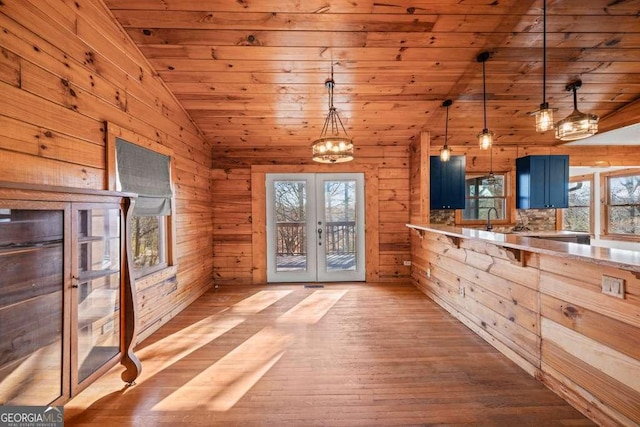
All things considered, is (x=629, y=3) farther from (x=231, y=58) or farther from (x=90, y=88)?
(x=90, y=88)

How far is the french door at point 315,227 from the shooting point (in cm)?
501

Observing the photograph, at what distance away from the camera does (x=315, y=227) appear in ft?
16.4

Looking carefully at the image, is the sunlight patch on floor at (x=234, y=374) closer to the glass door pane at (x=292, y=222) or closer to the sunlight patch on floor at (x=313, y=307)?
the sunlight patch on floor at (x=313, y=307)

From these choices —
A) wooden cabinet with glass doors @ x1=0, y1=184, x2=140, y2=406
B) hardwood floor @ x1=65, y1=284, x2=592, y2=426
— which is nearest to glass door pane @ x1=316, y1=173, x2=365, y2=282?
hardwood floor @ x1=65, y1=284, x2=592, y2=426

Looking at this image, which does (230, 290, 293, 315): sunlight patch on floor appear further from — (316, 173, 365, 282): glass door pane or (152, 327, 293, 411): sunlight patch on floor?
(316, 173, 365, 282): glass door pane

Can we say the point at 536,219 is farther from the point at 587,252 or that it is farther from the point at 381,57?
the point at 381,57

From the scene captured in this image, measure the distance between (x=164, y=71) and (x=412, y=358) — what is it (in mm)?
3978

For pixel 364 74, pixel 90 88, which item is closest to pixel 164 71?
pixel 90 88

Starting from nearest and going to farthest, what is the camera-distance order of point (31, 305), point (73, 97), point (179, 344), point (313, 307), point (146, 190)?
point (31, 305)
point (73, 97)
point (179, 344)
point (146, 190)
point (313, 307)

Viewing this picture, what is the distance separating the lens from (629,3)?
8.38 ft

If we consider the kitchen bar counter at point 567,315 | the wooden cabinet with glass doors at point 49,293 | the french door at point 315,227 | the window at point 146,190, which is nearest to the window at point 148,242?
the window at point 146,190

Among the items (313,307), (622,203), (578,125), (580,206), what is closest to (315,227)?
(313,307)

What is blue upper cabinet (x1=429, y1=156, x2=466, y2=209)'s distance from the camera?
473 centimetres

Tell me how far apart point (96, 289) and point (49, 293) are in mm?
376
